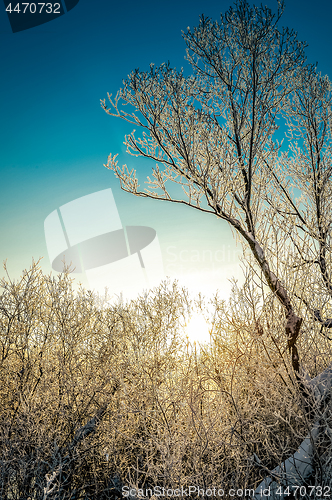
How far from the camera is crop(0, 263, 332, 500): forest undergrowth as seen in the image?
4773 mm

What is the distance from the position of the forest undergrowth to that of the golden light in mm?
255

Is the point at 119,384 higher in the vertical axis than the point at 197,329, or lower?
lower

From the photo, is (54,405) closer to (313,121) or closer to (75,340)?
(75,340)

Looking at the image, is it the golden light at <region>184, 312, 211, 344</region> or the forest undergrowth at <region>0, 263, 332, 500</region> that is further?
the golden light at <region>184, 312, 211, 344</region>

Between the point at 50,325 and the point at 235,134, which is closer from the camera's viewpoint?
the point at 235,134

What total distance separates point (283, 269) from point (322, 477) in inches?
112

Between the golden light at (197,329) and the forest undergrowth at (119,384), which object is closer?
the forest undergrowth at (119,384)

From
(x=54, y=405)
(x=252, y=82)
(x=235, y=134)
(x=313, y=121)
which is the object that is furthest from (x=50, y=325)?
(x=313, y=121)

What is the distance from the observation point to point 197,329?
7.69 m

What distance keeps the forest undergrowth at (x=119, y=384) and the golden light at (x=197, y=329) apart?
0.26 m

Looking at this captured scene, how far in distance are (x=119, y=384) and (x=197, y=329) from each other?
2.91 m

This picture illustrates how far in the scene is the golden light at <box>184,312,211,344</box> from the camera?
747 cm

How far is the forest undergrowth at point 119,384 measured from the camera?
4.77m

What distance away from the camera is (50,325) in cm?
895
